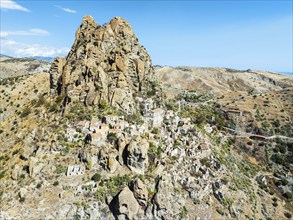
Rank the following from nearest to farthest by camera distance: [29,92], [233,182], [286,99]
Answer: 1. [233,182]
2. [29,92]
3. [286,99]

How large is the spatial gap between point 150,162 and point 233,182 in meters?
21.8

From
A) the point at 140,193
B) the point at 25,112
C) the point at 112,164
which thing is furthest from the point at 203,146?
the point at 25,112

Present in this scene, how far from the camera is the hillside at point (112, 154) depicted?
143ft

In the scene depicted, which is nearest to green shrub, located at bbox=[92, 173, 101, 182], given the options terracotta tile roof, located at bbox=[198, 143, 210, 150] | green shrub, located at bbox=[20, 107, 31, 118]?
terracotta tile roof, located at bbox=[198, 143, 210, 150]

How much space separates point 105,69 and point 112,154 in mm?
24528

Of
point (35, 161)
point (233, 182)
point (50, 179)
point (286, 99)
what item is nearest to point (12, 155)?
point (35, 161)

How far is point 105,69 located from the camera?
63969 millimetres

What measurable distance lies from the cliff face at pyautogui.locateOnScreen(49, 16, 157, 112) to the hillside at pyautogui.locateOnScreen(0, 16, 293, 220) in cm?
27

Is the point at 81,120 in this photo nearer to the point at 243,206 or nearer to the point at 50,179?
the point at 50,179

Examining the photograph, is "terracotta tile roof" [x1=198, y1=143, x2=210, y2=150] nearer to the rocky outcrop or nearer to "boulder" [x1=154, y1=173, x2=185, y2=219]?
"boulder" [x1=154, y1=173, x2=185, y2=219]

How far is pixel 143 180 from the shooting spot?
46812mm

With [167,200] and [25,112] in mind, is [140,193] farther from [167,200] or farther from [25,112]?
[25,112]

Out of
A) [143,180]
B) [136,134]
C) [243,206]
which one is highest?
[136,134]

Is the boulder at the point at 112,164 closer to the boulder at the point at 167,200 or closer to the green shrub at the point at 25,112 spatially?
the boulder at the point at 167,200
